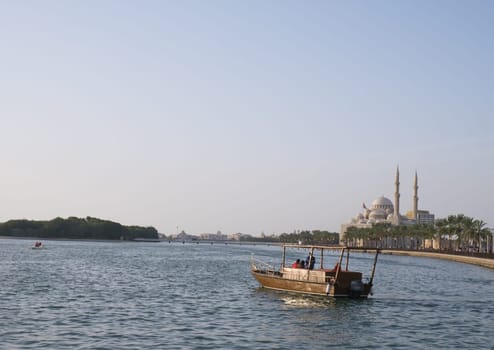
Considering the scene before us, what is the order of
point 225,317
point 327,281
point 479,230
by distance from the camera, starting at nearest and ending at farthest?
1. point 225,317
2. point 327,281
3. point 479,230

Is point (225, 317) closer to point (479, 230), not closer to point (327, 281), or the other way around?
point (327, 281)

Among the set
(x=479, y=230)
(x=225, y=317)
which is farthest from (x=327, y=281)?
(x=479, y=230)

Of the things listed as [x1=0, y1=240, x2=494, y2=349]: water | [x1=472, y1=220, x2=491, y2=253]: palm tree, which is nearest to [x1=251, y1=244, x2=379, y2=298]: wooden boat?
[x1=0, y1=240, x2=494, y2=349]: water

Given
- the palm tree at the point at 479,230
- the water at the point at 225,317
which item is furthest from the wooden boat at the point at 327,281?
the palm tree at the point at 479,230

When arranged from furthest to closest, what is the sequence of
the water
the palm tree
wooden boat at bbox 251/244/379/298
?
1. the palm tree
2. wooden boat at bbox 251/244/379/298
3. the water

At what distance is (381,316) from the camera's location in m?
41.9

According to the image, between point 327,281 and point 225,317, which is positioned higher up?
point 327,281

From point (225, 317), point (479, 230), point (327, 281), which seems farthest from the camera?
point (479, 230)

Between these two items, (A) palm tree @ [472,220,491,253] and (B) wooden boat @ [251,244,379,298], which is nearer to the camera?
(B) wooden boat @ [251,244,379,298]

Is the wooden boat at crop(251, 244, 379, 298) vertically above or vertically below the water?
above

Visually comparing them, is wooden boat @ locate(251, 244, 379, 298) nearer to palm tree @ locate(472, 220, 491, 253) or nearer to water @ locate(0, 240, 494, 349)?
water @ locate(0, 240, 494, 349)

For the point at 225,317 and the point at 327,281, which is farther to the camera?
the point at 327,281

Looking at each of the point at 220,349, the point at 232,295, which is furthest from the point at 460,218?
the point at 220,349

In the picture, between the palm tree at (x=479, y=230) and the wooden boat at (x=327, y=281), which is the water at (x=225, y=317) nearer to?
the wooden boat at (x=327, y=281)
